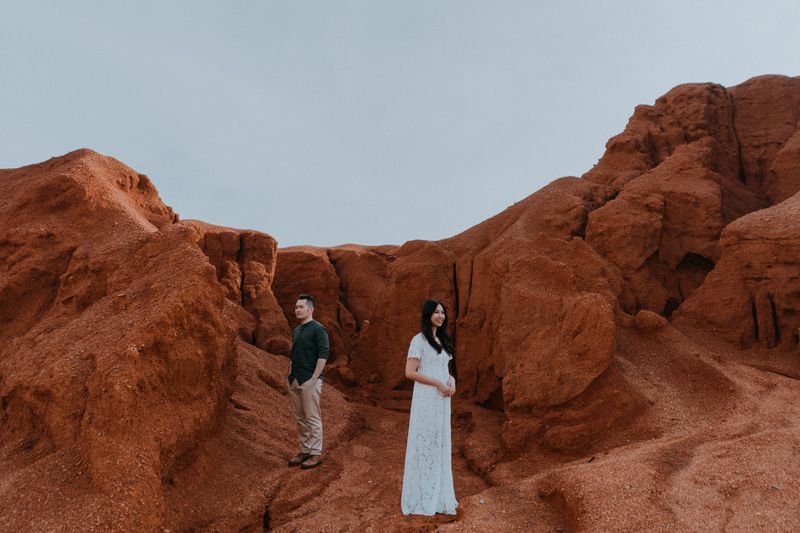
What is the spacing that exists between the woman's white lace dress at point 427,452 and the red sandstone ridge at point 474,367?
201mm

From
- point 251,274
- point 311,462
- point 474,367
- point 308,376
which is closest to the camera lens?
point 308,376

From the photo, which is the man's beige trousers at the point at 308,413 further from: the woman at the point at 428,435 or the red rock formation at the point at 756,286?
the red rock formation at the point at 756,286

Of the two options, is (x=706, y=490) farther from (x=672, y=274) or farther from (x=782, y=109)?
(x=782, y=109)

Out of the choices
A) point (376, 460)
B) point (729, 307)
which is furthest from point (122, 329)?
point (729, 307)

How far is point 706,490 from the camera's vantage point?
448 cm

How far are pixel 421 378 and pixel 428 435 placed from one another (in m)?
0.49

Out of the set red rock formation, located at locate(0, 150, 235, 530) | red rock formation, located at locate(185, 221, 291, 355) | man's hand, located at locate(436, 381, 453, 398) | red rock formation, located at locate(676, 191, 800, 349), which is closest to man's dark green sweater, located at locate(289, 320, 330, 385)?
red rock formation, located at locate(0, 150, 235, 530)

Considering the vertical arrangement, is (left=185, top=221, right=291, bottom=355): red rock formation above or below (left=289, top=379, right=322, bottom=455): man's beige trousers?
above

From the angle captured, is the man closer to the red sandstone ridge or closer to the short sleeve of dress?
the red sandstone ridge

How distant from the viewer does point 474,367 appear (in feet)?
33.7

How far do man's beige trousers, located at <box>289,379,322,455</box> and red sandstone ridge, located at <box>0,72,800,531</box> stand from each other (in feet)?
1.24

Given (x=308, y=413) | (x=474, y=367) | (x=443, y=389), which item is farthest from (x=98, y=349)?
(x=474, y=367)

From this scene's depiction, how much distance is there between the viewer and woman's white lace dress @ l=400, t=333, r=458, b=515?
15.6ft

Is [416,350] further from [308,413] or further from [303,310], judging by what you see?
[308,413]
